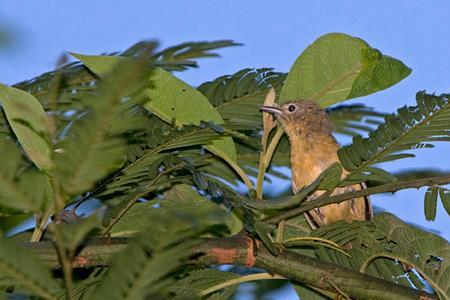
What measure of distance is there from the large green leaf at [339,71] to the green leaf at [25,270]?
1.74 meters

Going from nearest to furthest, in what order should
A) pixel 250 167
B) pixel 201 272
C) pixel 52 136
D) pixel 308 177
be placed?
1. pixel 52 136
2. pixel 201 272
3. pixel 250 167
4. pixel 308 177

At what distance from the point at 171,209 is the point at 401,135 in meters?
0.80

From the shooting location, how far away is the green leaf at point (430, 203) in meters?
2.58

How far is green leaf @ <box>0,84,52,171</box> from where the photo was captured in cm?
205

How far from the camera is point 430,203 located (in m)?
2.62

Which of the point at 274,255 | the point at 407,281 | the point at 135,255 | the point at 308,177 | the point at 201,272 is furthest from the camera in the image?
the point at 308,177

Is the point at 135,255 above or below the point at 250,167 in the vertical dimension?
above

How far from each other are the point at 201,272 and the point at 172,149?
42cm

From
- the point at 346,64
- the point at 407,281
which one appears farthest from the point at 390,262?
the point at 346,64

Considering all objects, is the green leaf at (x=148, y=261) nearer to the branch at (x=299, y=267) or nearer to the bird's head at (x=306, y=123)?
the branch at (x=299, y=267)

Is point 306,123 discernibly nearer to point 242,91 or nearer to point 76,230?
point 242,91

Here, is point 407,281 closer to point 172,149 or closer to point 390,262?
point 390,262

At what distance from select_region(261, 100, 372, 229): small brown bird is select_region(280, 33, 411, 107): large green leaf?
3.31 feet

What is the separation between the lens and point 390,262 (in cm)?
290
